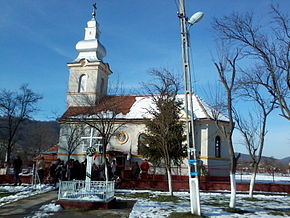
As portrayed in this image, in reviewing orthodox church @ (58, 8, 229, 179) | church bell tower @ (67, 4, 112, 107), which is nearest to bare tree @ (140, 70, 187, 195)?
orthodox church @ (58, 8, 229, 179)

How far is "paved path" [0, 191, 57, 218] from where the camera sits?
31.7 feet

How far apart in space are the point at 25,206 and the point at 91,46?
2717cm

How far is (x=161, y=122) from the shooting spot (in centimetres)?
1623

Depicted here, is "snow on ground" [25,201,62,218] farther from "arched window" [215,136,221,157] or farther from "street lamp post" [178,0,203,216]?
"arched window" [215,136,221,157]

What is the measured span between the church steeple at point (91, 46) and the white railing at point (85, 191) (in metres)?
25.5

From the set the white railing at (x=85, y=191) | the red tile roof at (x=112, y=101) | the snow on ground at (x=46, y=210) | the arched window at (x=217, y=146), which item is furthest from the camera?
the arched window at (x=217, y=146)

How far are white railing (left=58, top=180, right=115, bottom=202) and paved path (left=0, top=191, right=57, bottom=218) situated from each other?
4.05 ft

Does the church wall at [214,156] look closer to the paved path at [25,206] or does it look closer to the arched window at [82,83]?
the arched window at [82,83]

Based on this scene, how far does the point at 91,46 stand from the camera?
35.2 m

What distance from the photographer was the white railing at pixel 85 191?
10.9 meters

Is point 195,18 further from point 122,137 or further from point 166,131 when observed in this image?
point 122,137

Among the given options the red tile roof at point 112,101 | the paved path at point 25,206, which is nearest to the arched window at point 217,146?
the red tile roof at point 112,101

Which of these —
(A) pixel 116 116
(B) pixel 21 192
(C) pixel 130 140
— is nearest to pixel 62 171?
(B) pixel 21 192

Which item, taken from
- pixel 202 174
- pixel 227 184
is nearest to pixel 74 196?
pixel 227 184
